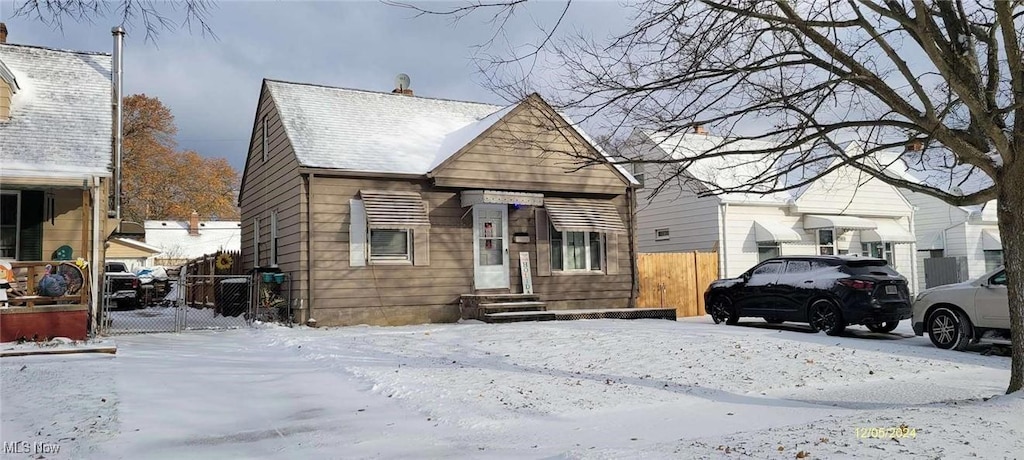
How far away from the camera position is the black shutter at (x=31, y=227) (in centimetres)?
1252

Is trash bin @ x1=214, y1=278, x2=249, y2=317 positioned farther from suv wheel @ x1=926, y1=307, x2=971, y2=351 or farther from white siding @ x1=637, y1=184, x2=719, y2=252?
suv wheel @ x1=926, y1=307, x2=971, y2=351

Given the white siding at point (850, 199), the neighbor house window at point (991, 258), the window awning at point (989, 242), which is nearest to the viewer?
the white siding at point (850, 199)

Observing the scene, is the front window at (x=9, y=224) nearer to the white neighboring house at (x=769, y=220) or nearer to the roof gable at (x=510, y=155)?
the roof gable at (x=510, y=155)

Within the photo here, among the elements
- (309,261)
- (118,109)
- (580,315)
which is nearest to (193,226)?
(118,109)

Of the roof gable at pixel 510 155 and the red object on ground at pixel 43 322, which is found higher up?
the roof gable at pixel 510 155

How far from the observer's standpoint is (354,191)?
47.7ft

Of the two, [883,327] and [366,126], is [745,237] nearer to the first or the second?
[883,327]

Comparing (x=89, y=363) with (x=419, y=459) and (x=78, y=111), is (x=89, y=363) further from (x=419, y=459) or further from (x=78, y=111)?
(x=78, y=111)

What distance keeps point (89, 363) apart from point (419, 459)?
224 inches

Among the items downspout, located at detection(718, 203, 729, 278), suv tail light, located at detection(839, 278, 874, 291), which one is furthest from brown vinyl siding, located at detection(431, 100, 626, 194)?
suv tail light, located at detection(839, 278, 874, 291)

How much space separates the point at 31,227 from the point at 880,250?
79.1 ft

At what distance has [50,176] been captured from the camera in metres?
11.2

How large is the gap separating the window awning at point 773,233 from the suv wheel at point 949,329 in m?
8.94

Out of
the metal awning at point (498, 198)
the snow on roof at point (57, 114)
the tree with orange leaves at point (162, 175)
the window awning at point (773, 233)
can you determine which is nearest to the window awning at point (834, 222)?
the window awning at point (773, 233)
